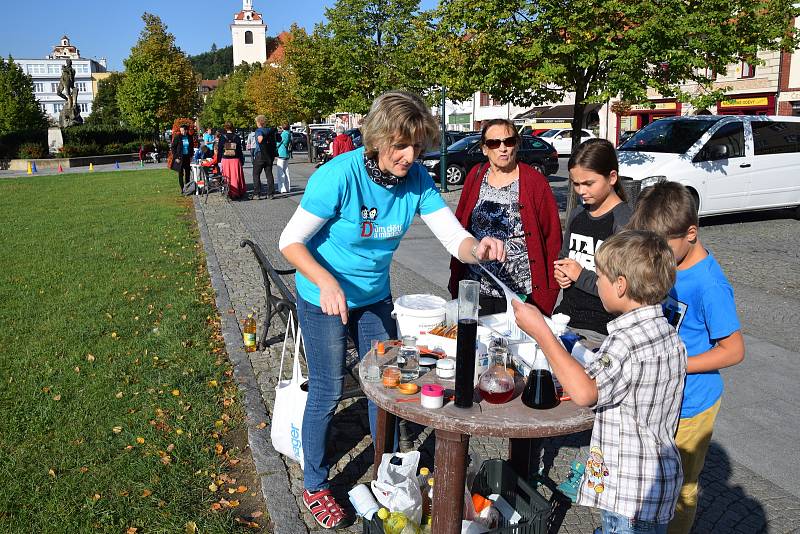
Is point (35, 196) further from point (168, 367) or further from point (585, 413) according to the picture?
point (585, 413)

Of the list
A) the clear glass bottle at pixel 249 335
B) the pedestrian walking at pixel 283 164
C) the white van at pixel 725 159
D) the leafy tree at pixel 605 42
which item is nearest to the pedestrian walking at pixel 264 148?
the pedestrian walking at pixel 283 164

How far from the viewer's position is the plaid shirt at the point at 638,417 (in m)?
2.10

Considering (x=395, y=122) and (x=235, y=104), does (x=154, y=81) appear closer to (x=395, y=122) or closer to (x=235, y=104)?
(x=235, y=104)

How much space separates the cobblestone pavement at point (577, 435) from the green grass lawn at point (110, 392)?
1.11ft

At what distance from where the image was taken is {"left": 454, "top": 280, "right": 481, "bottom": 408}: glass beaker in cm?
210

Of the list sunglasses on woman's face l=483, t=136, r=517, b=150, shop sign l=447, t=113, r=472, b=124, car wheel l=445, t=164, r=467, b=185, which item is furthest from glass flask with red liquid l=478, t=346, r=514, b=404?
shop sign l=447, t=113, r=472, b=124

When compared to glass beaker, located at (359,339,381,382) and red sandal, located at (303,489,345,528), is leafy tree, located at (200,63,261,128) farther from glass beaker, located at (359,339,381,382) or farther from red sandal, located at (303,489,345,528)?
glass beaker, located at (359,339,381,382)

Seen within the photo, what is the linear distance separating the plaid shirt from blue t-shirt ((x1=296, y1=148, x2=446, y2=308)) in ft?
3.76

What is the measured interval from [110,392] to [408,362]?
316 centimetres

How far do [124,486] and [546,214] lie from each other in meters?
2.89

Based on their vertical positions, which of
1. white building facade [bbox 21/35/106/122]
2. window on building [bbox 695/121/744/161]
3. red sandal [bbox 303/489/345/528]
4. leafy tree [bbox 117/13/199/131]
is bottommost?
red sandal [bbox 303/489/345/528]

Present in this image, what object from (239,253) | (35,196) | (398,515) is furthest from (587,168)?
(35,196)

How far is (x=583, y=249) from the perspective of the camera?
3.61 m

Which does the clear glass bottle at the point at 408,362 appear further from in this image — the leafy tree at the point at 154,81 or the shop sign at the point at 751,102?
the leafy tree at the point at 154,81
